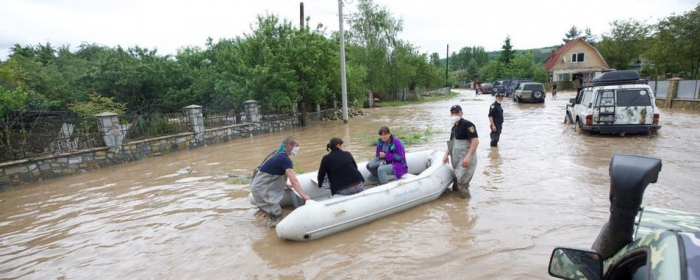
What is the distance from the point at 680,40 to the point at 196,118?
27045 mm

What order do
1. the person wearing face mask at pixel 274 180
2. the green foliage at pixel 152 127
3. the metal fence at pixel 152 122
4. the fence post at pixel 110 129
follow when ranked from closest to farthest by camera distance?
the person wearing face mask at pixel 274 180 < the fence post at pixel 110 129 < the metal fence at pixel 152 122 < the green foliage at pixel 152 127

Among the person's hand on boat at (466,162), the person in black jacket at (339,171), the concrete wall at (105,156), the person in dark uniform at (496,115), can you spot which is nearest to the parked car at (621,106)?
the person in dark uniform at (496,115)

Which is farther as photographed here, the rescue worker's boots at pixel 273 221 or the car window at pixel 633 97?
the car window at pixel 633 97

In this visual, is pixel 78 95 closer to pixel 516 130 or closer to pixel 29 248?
pixel 29 248

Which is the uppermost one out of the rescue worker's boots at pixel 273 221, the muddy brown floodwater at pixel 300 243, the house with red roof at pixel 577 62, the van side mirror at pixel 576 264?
the house with red roof at pixel 577 62

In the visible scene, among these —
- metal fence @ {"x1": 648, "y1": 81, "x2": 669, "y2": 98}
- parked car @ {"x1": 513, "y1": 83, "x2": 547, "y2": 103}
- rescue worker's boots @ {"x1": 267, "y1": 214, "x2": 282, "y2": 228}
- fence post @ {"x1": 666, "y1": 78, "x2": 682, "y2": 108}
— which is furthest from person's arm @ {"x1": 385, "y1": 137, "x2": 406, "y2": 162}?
parked car @ {"x1": 513, "y1": 83, "x2": 547, "y2": 103}

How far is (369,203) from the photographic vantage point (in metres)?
4.98

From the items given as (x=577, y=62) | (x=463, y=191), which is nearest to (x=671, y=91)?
(x=463, y=191)

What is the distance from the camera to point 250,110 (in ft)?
51.3

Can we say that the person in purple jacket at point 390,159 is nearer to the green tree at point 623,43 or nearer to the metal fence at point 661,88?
the metal fence at point 661,88

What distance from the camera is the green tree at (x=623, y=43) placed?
37844 millimetres

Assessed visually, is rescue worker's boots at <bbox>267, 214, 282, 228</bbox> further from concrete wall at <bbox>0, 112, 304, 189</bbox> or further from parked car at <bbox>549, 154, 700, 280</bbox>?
concrete wall at <bbox>0, 112, 304, 189</bbox>

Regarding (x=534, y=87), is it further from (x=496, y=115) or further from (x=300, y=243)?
(x=300, y=243)

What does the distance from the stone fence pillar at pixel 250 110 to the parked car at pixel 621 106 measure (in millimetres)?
12288
